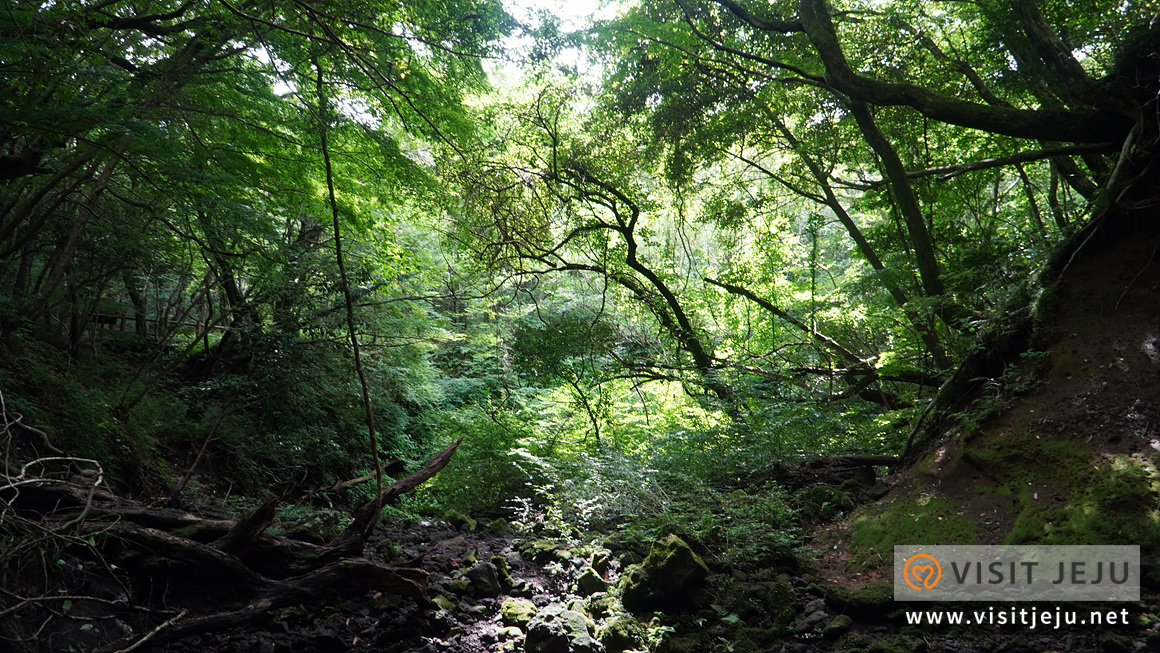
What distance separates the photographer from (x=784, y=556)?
403 cm

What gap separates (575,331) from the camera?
333 inches

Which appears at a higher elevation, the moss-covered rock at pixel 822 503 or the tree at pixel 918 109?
the tree at pixel 918 109

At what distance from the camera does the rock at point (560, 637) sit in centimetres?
325

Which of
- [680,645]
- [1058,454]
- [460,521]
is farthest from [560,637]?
[1058,454]

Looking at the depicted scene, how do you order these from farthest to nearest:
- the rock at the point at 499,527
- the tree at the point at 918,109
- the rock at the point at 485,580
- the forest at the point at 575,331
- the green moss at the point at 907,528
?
the rock at the point at 499,527 < the tree at the point at 918,109 < the rock at the point at 485,580 < the green moss at the point at 907,528 < the forest at the point at 575,331

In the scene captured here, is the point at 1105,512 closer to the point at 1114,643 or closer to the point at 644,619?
the point at 1114,643

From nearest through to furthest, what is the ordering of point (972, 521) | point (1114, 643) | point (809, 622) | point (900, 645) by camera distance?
point (1114, 643) < point (900, 645) < point (809, 622) < point (972, 521)

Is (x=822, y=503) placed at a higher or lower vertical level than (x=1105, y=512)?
lower

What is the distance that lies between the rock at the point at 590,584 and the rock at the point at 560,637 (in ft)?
2.06

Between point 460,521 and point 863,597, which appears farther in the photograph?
point 460,521

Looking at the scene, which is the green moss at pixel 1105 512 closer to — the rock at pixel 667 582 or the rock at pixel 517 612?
the rock at pixel 667 582

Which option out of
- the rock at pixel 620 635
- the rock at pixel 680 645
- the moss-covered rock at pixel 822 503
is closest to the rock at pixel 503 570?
the rock at pixel 620 635

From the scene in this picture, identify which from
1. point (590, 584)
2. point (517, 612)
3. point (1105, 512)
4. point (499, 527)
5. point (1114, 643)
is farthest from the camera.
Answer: point (499, 527)

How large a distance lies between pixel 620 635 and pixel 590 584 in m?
0.89
